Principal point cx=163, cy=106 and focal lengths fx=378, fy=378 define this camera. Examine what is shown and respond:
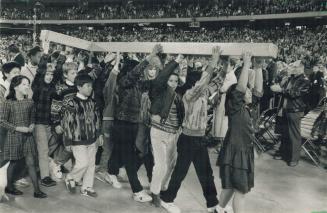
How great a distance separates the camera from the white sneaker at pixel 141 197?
409cm

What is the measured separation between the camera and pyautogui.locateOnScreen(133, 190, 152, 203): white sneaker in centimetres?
409

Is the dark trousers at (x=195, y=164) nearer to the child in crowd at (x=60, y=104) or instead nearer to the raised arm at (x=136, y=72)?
the raised arm at (x=136, y=72)

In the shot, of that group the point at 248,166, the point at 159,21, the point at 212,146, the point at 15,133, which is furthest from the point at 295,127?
the point at 159,21

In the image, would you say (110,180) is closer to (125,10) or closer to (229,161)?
(229,161)

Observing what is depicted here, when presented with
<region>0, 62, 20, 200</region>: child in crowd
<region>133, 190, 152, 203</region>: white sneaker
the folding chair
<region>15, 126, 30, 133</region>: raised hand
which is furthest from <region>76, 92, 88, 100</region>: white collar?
the folding chair

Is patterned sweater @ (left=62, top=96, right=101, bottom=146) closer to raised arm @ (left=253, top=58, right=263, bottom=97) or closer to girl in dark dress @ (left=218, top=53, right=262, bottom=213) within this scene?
girl in dark dress @ (left=218, top=53, right=262, bottom=213)

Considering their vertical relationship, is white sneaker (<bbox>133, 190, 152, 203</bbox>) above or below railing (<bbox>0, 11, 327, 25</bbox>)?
below

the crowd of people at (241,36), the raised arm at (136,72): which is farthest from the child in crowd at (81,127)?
the crowd of people at (241,36)

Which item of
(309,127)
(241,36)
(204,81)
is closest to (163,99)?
(204,81)

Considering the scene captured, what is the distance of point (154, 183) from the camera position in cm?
386

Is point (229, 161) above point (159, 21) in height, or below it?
below

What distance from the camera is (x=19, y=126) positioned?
396 centimetres

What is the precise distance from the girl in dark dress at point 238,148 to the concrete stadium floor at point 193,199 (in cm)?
75

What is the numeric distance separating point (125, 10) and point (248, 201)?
29391 mm
